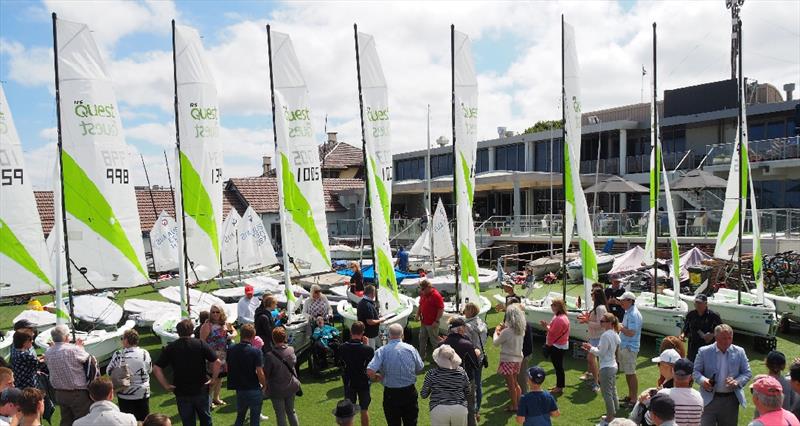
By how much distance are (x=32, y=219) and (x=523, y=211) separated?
1018 inches

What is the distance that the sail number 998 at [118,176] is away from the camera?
978 cm

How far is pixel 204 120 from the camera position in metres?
11.8

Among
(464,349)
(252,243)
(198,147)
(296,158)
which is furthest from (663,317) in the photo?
(252,243)

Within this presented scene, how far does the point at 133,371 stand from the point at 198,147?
6.42 m

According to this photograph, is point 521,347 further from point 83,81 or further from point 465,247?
point 83,81

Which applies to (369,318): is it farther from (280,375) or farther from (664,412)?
(664,412)

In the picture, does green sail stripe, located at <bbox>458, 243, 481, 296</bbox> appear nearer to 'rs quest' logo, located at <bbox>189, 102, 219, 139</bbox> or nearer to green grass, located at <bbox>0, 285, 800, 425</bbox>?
green grass, located at <bbox>0, 285, 800, 425</bbox>

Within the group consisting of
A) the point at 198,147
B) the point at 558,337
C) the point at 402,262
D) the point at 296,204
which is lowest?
the point at 402,262

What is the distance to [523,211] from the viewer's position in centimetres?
3216

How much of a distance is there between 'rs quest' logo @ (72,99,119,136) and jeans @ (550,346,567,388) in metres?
7.97

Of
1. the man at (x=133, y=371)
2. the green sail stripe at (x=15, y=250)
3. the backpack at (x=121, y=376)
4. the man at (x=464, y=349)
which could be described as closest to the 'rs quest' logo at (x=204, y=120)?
the green sail stripe at (x=15, y=250)

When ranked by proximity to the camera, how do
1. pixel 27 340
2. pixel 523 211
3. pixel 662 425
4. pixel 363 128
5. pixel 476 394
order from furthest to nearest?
1. pixel 523 211
2. pixel 363 128
3. pixel 476 394
4. pixel 27 340
5. pixel 662 425

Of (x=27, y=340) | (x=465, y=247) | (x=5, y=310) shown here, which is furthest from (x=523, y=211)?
(x=27, y=340)

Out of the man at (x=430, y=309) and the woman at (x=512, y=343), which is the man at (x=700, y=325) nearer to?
the woman at (x=512, y=343)
